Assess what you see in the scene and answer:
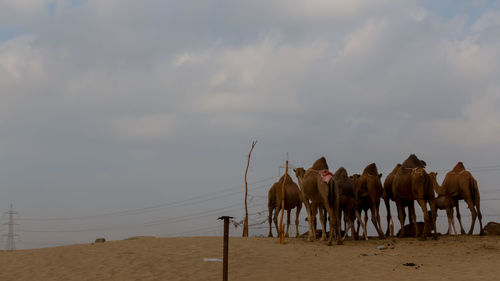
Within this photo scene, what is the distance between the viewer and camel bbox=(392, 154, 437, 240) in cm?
1962

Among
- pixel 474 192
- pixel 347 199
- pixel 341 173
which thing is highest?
pixel 341 173

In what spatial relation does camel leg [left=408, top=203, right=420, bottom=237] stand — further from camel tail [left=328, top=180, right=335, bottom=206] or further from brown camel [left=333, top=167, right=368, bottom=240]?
camel tail [left=328, top=180, right=335, bottom=206]

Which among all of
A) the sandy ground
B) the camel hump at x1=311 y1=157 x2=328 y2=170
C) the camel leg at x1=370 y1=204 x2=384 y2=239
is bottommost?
the sandy ground

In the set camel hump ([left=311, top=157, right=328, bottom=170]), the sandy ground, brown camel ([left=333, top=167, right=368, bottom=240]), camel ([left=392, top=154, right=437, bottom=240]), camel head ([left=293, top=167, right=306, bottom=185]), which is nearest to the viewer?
the sandy ground

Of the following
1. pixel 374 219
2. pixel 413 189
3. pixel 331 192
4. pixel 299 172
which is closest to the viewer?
pixel 331 192

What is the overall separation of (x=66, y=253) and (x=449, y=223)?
55.3ft

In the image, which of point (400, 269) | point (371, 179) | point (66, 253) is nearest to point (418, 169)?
point (371, 179)

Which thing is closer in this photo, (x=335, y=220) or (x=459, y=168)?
(x=335, y=220)

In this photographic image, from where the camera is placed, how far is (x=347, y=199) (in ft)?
67.4

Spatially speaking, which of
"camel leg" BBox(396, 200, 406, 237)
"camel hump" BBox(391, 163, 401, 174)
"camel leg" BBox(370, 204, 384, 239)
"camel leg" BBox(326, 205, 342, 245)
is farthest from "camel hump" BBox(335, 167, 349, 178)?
"camel hump" BBox(391, 163, 401, 174)

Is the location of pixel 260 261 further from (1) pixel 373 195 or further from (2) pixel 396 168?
(2) pixel 396 168

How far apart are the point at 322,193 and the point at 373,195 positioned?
3.18 meters

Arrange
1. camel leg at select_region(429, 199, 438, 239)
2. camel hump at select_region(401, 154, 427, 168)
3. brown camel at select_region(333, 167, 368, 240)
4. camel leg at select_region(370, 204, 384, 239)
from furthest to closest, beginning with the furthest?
camel hump at select_region(401, 154, 427, 168) < camel leg at select_region(370, 204, 384, 239) < brown camel at select_region(333, 167, 368, 240) < camel leg at select_region(429, 199, 438, 239)

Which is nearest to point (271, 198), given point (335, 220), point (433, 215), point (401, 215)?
point (335, 220)
